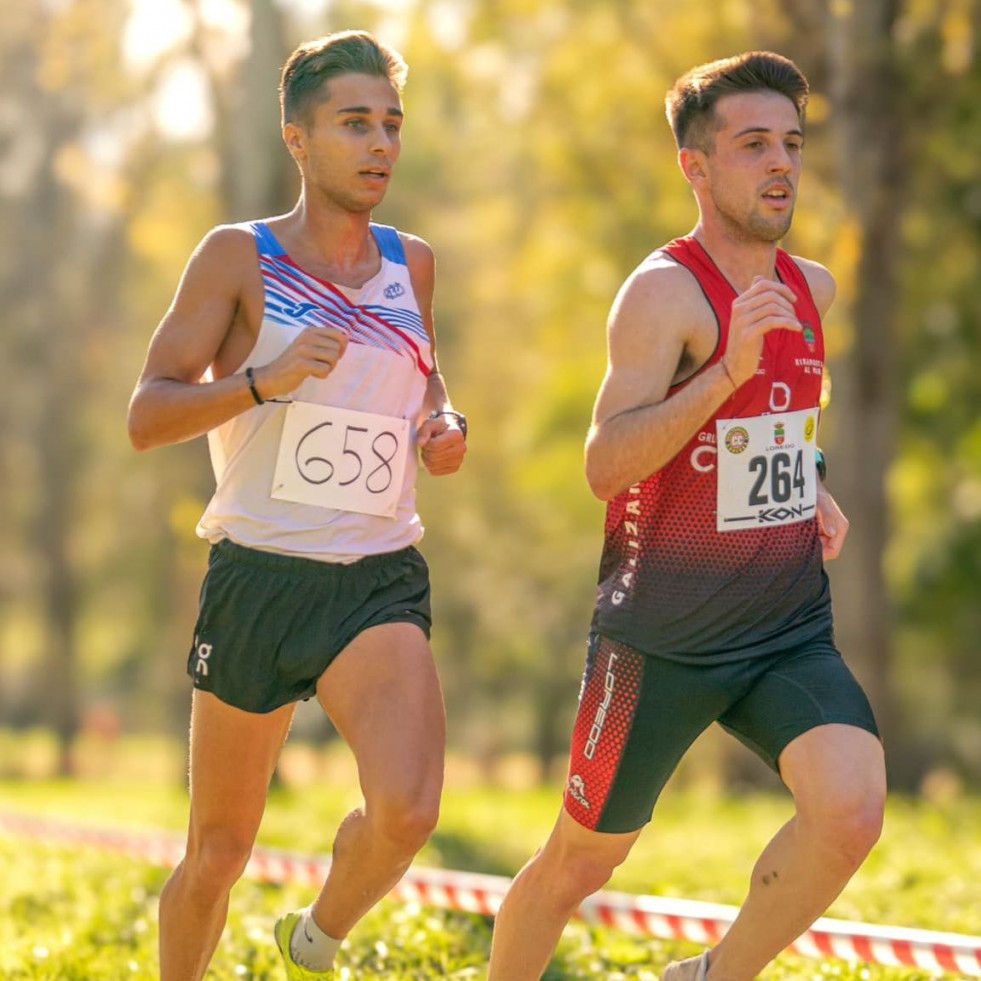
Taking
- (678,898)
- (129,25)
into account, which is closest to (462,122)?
(129,25)

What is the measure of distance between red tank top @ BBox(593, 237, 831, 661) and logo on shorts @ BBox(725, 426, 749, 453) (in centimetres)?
3

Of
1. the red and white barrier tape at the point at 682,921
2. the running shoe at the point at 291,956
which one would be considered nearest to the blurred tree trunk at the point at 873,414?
the red and white barrier tape at the point at 682,921

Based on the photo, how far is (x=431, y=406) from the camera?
4953 mm

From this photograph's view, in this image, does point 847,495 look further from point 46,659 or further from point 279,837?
point 46,659

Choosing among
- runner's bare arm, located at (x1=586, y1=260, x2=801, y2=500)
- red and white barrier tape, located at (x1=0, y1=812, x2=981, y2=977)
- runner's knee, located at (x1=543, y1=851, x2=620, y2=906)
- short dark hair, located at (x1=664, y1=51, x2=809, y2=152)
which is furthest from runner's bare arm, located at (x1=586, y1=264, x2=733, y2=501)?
red and white barrier tape, located at (x1=0, y1=812, x2=981, y2=977)

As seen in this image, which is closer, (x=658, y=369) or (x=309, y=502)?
(x=658, y=369)

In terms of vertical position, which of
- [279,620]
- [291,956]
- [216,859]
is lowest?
[291,956]

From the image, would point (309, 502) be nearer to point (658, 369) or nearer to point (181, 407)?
point (181, 407)

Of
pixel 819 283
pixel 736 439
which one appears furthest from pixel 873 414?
pixel 736 439

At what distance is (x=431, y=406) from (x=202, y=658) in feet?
3.04

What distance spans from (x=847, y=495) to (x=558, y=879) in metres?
11.2

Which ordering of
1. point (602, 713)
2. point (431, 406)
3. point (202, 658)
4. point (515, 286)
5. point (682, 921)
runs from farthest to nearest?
point (515, 286), point (682, 921), point (431, 406), point (202, 658), point (602, 713)

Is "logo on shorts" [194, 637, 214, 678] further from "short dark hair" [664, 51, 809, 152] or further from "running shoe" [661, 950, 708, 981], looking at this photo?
"short dark hair" [664, 51, 809, 152]

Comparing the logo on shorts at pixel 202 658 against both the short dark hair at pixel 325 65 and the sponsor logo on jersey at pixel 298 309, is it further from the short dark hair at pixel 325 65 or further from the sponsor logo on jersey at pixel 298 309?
the short dark hair at pixel 325 65
